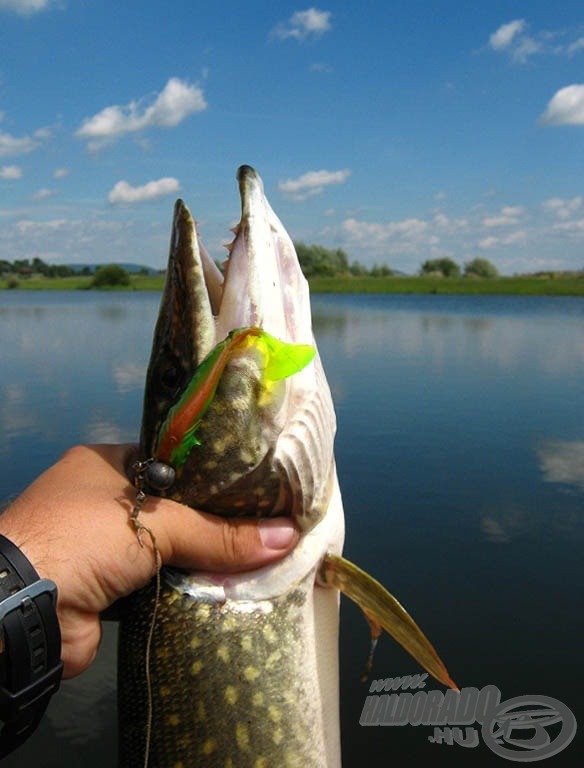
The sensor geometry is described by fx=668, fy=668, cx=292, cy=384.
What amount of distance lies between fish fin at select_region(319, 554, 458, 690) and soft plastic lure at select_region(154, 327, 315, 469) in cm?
58

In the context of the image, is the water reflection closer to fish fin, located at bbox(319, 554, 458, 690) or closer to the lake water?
the lake water

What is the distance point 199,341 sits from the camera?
191cm

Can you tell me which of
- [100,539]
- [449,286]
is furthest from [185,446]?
[449,286]

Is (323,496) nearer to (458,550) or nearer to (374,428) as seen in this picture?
(458,550)

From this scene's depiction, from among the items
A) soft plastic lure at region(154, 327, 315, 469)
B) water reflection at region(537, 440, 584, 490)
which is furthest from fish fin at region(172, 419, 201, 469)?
water reflection at region(537, 440, 584, 490)

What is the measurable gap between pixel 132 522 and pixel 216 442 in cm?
31

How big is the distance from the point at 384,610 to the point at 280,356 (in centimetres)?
79

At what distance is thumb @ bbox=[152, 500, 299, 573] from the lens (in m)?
1.83

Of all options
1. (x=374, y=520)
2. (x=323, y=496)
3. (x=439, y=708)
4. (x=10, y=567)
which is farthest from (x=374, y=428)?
(x=10, y=567)

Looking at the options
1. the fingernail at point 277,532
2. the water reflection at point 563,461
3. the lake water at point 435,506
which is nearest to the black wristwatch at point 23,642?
the fingernail at point 277,532

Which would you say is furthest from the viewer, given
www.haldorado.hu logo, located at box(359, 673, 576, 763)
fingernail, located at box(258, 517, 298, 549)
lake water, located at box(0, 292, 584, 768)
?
lake water, located at box(0, 292, 584, 768)

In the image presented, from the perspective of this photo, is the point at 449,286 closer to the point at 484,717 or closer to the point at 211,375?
the point at 484,717

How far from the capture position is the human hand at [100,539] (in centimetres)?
170

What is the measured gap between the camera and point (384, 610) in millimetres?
1914
